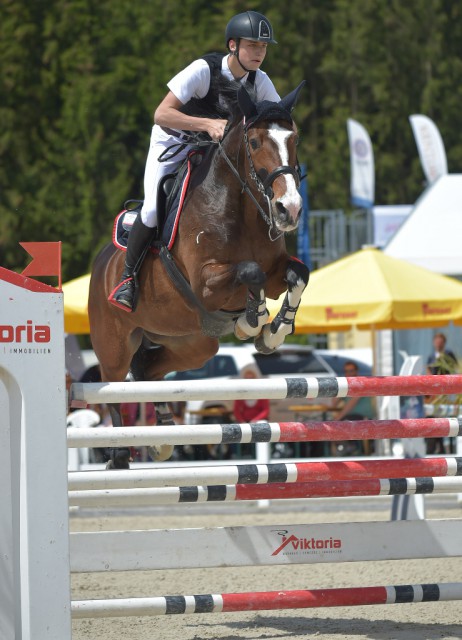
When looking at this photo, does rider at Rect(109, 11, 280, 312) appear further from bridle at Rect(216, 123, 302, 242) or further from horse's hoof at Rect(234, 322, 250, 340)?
horse's hoof at Rect(234, 322, 250, 340)

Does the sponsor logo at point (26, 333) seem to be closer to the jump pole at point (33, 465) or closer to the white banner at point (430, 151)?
the jump pole at point (33, 465)

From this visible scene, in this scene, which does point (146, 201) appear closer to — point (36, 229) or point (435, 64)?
point (36, 229)

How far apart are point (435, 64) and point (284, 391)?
2899cm

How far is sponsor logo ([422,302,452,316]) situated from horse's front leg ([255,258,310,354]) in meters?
5.51

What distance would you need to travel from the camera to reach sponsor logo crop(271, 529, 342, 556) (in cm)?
429

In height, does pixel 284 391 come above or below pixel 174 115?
below

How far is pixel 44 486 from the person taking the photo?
11.3 ft

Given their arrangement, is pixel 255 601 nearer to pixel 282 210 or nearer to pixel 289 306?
pixel 289 306

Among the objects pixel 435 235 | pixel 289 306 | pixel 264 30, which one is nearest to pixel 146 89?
pixel 435 235

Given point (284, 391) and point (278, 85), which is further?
point (278, 85)

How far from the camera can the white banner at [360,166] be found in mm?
22297

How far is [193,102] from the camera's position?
505cm

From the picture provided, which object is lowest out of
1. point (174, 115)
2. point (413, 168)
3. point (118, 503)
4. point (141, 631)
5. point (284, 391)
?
point (141, 631)

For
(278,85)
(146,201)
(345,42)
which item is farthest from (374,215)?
(146,201)
